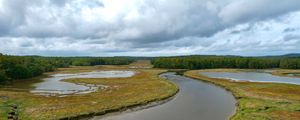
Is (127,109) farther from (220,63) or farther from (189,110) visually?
(220,63)

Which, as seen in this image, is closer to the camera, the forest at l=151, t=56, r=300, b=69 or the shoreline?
the shoreline

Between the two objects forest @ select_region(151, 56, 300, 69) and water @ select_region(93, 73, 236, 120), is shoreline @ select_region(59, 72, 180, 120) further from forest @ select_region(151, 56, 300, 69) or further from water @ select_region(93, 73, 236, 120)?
forest @ select_region(151, 56, 300, 69)

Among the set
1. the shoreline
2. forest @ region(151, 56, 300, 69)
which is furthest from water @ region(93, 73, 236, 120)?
forest @ region(151, 56, 300, 69)

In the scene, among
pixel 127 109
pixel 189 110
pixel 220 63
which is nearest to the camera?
pixel 189 110

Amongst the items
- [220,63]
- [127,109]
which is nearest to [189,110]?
[127,109]

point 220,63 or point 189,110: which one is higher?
point 220,63

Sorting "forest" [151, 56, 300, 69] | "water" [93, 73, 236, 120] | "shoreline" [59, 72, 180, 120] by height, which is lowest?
"water" [93, 73, 236, 120]

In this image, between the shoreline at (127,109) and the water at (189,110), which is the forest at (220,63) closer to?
the water at (189,110)

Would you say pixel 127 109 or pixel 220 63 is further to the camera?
pixel 220 63

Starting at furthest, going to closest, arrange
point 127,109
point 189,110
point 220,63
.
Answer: point 220,63, point 127,109, point 189,110

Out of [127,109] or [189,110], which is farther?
[127,109]

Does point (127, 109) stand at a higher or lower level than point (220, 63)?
lower
